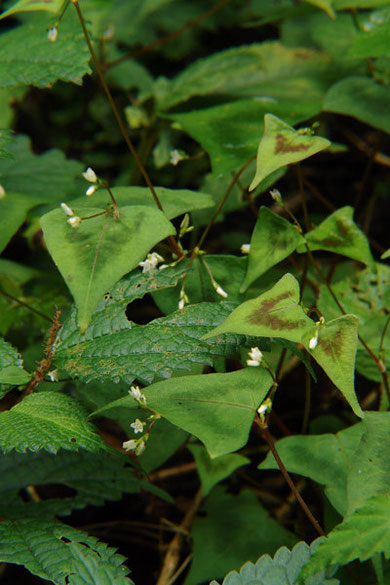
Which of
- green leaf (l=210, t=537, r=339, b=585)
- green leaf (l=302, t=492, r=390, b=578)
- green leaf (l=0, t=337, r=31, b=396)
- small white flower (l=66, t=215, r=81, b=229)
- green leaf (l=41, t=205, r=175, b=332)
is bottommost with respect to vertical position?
green leaf (l=210, t=537, r=339, b=585)

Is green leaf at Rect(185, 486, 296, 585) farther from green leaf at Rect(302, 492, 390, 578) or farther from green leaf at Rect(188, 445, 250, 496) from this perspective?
green leaf at Rect(302, 492, 390, 578)

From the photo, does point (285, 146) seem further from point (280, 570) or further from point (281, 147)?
point (280, 570)

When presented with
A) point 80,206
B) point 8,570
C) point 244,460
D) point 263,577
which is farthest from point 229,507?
point 80,206

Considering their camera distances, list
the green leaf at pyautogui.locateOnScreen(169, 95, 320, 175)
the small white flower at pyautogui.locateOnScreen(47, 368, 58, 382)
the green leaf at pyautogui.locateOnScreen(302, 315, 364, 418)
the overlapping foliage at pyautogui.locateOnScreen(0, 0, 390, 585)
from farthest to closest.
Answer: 1. the green leaf at pyautogui.locateOnScreen(169, 95, 320, 175)
2. the small white flower at pyautogui.locateOnScreen(47, 368, 58, 382)
3. the overlapping foliage at pyautogui.locateOnScreen(0, 0, 390, 585)
4. the green leaf at pyautogui.locateOnScreen(302, 315, 364, 418)

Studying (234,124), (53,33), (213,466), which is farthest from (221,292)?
(53,33)

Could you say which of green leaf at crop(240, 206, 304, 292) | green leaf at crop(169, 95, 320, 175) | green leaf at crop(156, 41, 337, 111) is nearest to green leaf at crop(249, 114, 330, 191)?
green leaf at crop(240, 206, 304, 292)

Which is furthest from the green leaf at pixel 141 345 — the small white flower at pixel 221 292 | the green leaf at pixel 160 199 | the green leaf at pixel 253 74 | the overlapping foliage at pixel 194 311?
the green leaf at pixel 253 74

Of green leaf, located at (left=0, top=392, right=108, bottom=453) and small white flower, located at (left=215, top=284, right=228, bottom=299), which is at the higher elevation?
green leaf, located at (left=0, top=392, right=108, bottom=453)
